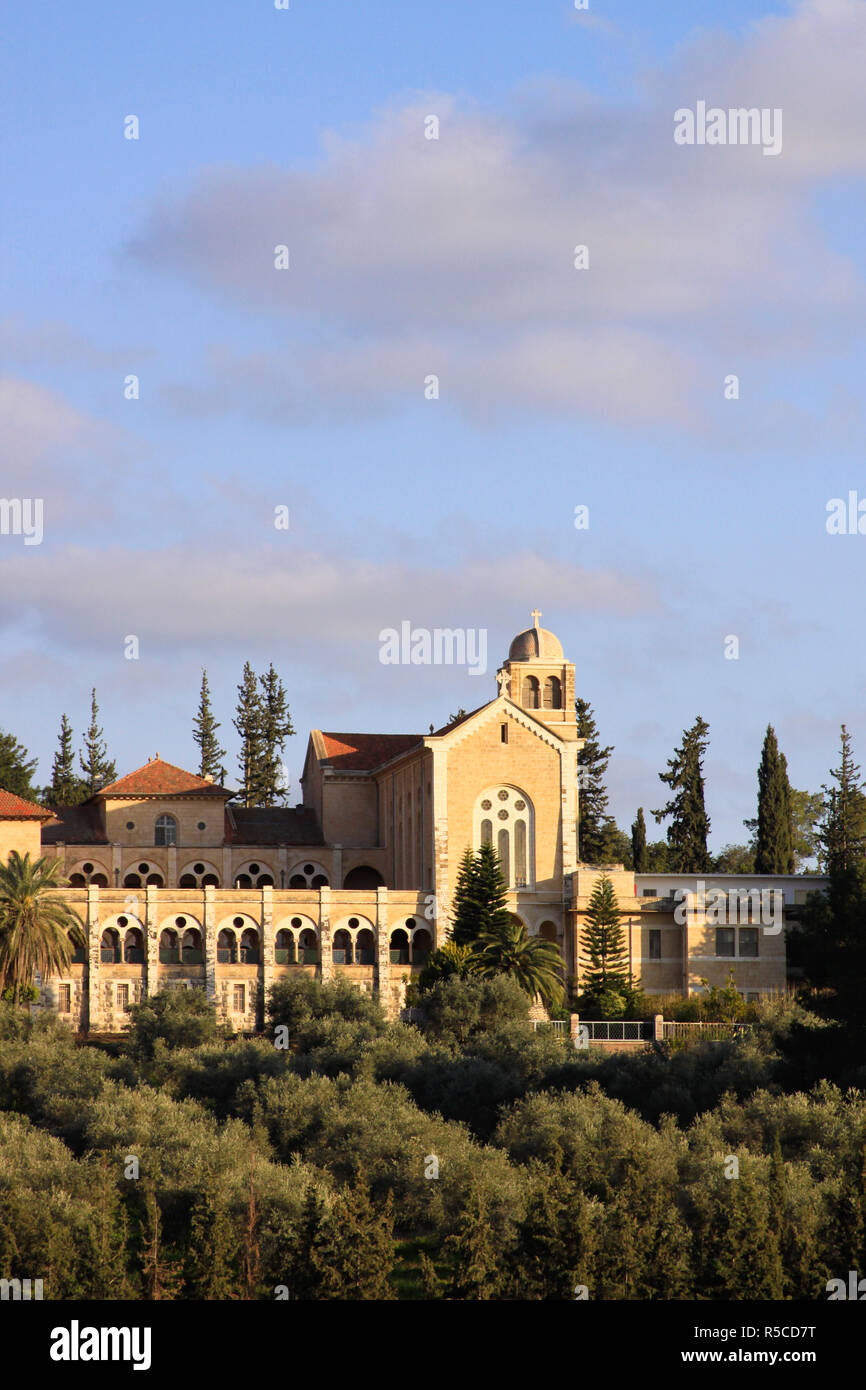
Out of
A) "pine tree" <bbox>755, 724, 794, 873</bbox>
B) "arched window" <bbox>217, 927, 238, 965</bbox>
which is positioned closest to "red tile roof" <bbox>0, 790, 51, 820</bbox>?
"arched window" <bbox>217, 927, 238, 965</bbox>

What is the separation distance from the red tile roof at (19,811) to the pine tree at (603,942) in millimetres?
20431

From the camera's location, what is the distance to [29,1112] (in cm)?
5128

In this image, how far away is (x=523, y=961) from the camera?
63.7 meters

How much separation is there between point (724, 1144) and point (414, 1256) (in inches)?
333

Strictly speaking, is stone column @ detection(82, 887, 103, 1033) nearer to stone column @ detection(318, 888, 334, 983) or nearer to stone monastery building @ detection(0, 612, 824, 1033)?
stone monastery building @ detection(0, 612, 824, 1033)

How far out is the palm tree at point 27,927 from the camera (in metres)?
61.9

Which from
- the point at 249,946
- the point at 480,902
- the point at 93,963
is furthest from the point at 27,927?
the point at 480,902

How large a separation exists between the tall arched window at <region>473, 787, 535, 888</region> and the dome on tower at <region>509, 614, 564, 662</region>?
11.1 meters

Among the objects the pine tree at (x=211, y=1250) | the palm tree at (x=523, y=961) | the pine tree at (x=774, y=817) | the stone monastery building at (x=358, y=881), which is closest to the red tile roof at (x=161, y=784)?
Answer: the stone monastery building at (x=358, y=881)

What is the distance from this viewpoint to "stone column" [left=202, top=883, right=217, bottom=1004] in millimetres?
65062

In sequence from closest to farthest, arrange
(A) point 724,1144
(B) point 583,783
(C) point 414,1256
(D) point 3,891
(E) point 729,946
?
(C) point 414,1256 < (A) point 724,1144 < (D) point 3,891 < (E) point 729,946 < (B) point 583,783
